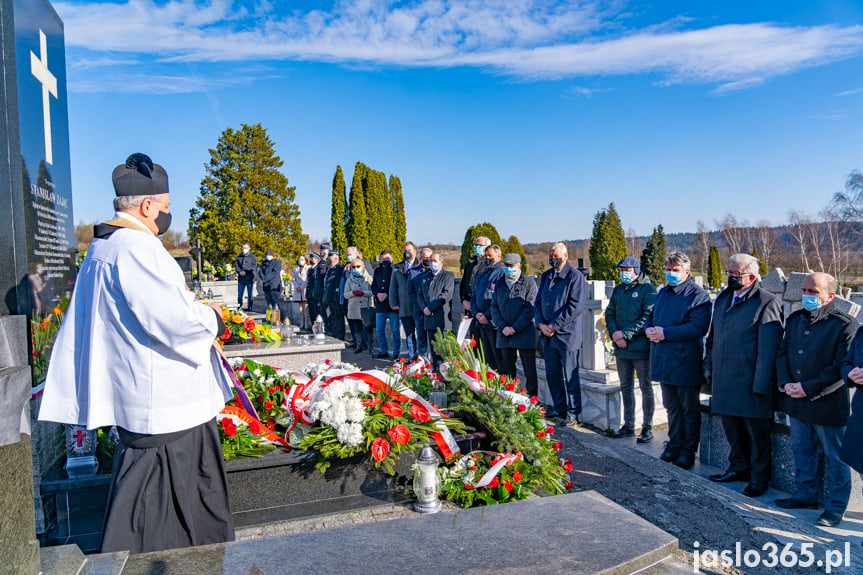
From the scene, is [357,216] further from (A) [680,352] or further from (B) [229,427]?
(B) [229,427]

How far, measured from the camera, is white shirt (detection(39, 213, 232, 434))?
8.20ft

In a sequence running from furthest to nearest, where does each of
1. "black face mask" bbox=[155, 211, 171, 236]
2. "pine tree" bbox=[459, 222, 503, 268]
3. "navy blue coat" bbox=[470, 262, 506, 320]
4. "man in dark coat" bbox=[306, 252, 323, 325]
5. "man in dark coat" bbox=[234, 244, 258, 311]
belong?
1. "pine tree" bbox=[459, 222, 503, 268]
2. "man in dark coat" bbox=[234, 244, 258, 311]
3. "man in dark coat" bbox=[306, 252, 323, 325]
4. "navy blue coat" bbox=[470, 262, 506, 320]
5. "black face mask" bbox=[155, 211, 171, 236]

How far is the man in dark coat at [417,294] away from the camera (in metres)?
10.2

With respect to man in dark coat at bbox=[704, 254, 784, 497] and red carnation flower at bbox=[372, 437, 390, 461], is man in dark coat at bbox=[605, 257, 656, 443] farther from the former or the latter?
red carnation flower at bbox=[372, 437, 390, 461]

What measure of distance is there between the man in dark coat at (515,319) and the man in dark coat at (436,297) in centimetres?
223

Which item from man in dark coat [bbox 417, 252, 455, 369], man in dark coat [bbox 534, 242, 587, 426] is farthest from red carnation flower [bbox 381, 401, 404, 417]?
man in dark coat [bbox 417, 252, 455, 369]

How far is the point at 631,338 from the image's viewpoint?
6055 mm

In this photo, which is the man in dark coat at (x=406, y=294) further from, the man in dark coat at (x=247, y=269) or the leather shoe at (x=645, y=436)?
the man in dark coat at (x=247, y=269)

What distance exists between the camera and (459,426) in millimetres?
3953

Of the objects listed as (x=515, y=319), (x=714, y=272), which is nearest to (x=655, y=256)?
(x=714, y=272)

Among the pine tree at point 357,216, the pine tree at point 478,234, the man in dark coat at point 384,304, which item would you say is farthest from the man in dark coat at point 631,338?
the pine tree at point 357,216

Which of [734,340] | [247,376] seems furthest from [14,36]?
[734,340]

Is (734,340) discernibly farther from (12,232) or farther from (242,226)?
(242,226)

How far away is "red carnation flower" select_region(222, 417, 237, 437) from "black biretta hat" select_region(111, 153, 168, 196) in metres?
1.57
